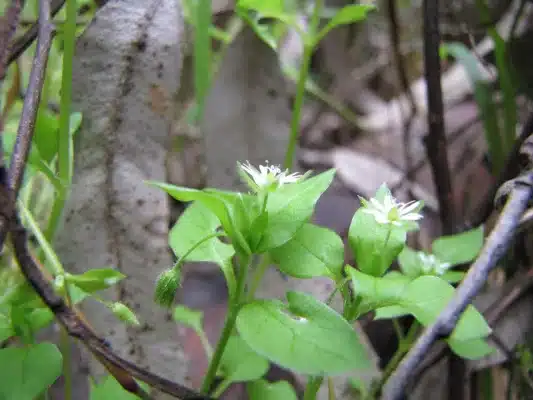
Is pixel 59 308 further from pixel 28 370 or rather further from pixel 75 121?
pixel 75 121

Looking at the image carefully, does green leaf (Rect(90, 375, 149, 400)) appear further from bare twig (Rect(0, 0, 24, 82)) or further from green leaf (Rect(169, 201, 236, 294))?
bare twig (Rect(0, 0, 24, 82))

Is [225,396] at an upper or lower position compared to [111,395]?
lower

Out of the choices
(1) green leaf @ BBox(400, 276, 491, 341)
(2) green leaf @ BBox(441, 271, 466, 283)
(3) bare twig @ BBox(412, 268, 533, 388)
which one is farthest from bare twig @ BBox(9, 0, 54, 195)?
(3) bare twig @ BBox(412, 268, 533, 388)

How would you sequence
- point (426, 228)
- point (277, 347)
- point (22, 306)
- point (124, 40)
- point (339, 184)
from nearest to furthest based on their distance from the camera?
point (277, 347)
point (22, 306)
point (124, 40)
point (426, 228)
point (339, 184)

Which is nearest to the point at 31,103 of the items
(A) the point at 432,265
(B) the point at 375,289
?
(B) the point at 375,289

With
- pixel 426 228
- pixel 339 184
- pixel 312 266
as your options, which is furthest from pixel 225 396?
pixel 339 184

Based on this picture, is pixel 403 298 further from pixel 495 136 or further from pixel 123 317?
pixel 495 136
